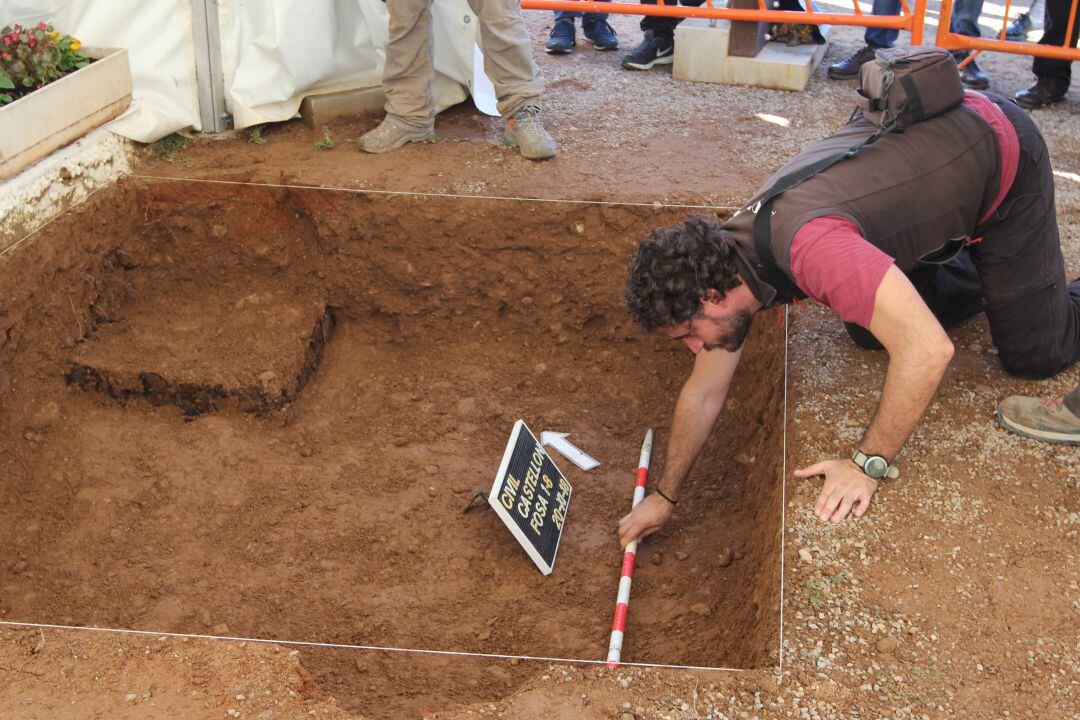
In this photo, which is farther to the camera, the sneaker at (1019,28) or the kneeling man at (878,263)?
the sneaker at (1019,28)

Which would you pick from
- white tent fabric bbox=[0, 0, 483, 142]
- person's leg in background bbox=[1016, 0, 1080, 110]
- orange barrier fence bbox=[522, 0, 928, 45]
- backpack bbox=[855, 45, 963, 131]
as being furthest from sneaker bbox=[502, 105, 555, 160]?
person's leg in background bbox=[1016, 0, 1080, 110]

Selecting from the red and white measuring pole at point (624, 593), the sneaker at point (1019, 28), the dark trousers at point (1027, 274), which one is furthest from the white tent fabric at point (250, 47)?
the sneaker at point (1019, 28)

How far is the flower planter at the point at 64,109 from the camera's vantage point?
12.9 ft

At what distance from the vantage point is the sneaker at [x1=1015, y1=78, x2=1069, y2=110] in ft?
19.6

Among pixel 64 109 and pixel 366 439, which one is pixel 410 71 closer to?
pixel 64 109

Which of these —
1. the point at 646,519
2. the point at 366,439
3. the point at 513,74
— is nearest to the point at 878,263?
the point at 646,519

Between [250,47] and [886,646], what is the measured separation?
4.04 meters

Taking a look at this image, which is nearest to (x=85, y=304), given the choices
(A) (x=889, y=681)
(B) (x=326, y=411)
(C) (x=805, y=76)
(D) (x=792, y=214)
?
(B) (x=326, y=411)

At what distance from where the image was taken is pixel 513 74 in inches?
194

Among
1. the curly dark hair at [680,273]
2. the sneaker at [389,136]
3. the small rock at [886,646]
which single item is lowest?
the small rock at [886,646]

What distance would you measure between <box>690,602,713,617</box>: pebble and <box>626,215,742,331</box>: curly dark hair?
104cm

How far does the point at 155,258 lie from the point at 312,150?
36.7 inches

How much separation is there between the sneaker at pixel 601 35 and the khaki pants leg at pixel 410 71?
202 cm

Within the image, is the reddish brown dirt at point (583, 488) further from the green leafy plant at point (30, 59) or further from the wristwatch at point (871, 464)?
the green leafy plant at point (30, 59)
